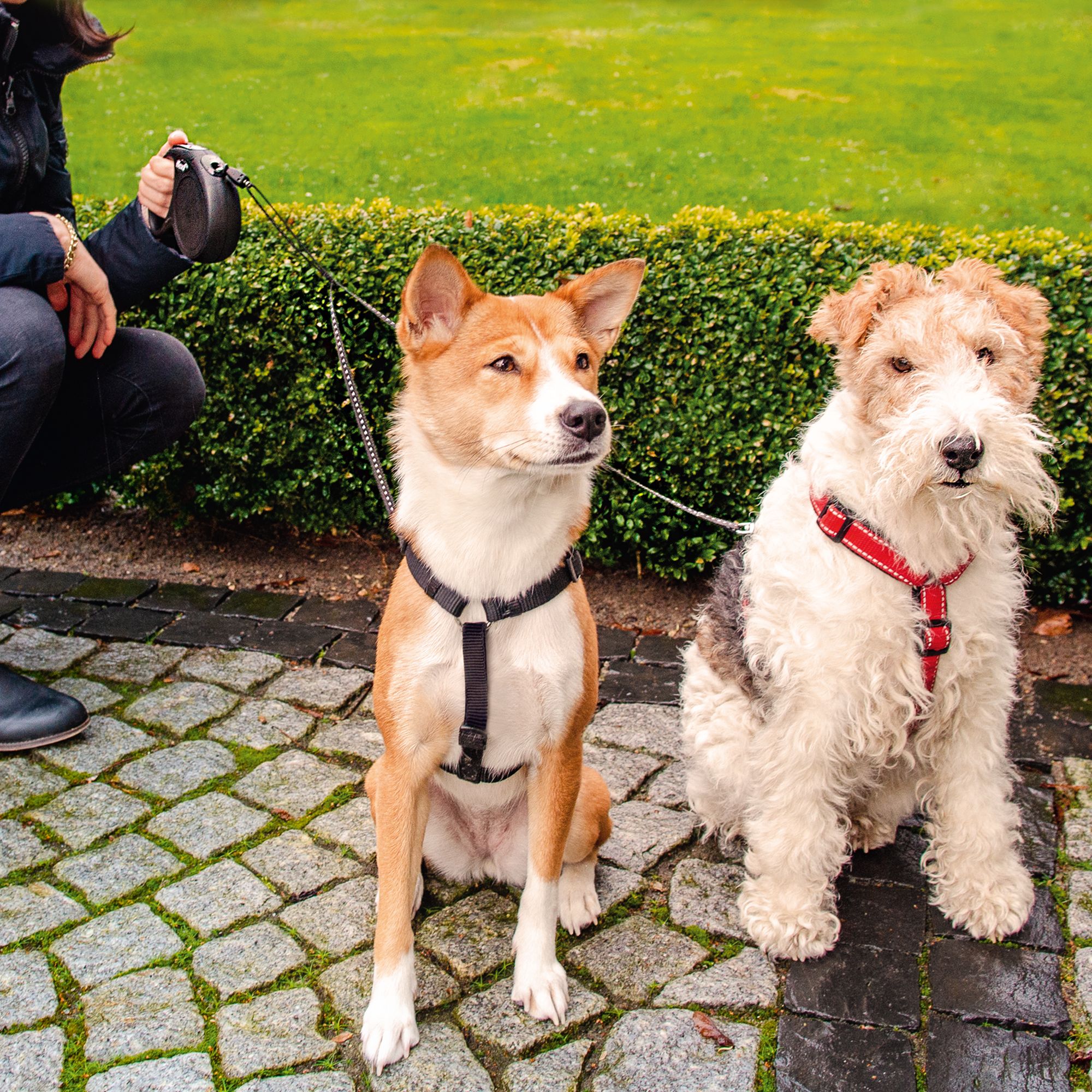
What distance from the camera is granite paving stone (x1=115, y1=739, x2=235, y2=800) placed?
3576mm

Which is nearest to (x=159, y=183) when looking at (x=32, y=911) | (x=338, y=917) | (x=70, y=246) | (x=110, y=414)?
(x=70, y=246)

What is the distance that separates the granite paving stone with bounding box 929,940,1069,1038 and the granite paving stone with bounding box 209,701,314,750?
2.44 meters

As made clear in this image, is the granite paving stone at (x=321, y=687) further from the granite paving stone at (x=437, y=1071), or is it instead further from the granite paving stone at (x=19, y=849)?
the granite paving stone at (x=437, y=1071)

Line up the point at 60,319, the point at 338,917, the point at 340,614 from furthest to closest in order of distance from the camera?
the point at 340,614, the point at 60,319, the point at 338,917

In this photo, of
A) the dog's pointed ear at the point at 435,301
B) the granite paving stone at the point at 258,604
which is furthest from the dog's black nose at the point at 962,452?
the granite paving stone at the point at 258,604

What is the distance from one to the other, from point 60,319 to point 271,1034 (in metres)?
2.81

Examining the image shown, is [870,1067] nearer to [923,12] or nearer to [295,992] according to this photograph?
[295,992]

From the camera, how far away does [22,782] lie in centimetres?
356

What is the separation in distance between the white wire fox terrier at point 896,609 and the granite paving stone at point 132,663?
2569 millimetres

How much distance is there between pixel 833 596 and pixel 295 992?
1.84 m

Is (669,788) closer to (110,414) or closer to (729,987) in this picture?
(729,987)

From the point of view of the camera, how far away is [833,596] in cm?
276

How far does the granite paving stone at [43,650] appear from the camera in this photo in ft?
14.3

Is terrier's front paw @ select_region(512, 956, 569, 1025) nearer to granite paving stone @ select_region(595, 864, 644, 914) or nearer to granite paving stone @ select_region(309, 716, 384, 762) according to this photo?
granite paving stone @ select_region(595, 864, 644, 914)
